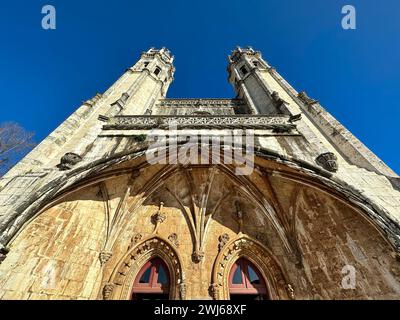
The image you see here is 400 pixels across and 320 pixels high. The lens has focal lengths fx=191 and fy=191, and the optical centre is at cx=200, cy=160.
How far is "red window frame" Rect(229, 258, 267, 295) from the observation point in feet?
16.3

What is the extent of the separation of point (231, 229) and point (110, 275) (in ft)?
11.2

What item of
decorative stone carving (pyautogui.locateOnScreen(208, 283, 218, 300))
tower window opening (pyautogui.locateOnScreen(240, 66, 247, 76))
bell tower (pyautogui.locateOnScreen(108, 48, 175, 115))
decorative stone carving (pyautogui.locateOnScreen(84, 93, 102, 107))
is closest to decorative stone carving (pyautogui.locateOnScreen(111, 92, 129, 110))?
bell tower (pyautogui.locateOnScreen(108, 48, 175, 115))

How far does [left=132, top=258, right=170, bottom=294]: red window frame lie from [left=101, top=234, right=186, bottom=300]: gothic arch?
152mm

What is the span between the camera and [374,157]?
17.0 ft

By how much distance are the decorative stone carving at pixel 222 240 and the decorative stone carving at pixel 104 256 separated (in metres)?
2.92

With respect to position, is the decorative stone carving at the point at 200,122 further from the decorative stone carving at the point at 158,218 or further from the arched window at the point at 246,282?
the arched window at the point at 246,282

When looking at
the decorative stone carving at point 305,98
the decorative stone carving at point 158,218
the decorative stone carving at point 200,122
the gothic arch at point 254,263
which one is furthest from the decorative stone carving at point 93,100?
the decorative stone carving at point 305,98

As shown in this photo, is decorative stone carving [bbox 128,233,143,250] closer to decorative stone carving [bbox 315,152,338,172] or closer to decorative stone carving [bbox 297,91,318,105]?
decorative stone carving [bbox 315,152,338,172]

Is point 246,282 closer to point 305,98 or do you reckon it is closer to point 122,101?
point 305,98

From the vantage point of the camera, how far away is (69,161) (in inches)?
188

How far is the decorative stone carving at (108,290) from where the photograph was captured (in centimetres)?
448

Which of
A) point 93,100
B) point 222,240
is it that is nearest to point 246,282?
point 222,240

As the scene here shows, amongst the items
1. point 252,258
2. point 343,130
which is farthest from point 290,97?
point 252,258

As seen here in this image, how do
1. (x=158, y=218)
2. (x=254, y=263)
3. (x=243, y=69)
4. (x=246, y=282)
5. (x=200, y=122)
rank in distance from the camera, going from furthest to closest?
(x=243, y=69), (x=200, y=122), (x=158, y=218), (x=254, y=263), (x=246, y=282)
